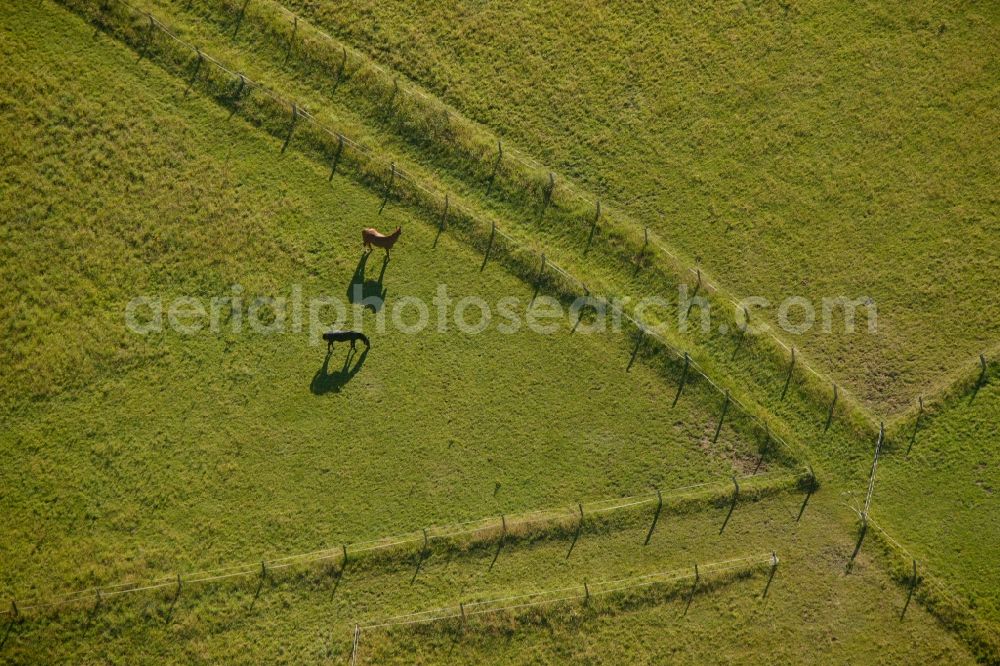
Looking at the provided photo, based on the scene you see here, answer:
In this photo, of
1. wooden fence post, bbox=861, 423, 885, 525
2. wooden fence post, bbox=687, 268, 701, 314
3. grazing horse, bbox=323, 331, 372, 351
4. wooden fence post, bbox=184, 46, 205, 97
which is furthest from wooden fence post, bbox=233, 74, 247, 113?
wooden fence post, bbox=861, 423, 885, 525

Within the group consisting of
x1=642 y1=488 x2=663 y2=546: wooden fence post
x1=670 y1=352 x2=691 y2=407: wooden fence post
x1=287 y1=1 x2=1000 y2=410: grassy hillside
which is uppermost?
x1=287 y1=1 x2=1000 y2=410: grassy hillside

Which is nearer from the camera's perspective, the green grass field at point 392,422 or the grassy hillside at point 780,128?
the green grass field at point 392,422

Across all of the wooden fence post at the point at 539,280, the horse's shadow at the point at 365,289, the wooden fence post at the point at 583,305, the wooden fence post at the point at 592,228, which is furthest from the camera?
the wooden fence post at the point at 592,228

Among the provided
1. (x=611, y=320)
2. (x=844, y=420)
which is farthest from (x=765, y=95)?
(x=844, y=420)

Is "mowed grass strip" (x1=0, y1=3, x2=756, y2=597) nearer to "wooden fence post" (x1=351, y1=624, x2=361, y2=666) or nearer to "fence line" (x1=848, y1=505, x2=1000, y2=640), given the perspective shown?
"wooden fence post" (x1=351, y1=624, x2=361, y2=666)

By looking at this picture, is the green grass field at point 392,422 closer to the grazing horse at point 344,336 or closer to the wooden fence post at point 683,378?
the wooden fence post at point 683,378

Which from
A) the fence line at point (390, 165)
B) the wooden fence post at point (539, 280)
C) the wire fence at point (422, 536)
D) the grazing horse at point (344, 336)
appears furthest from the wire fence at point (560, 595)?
the wooden fence post at point (539, 280)
